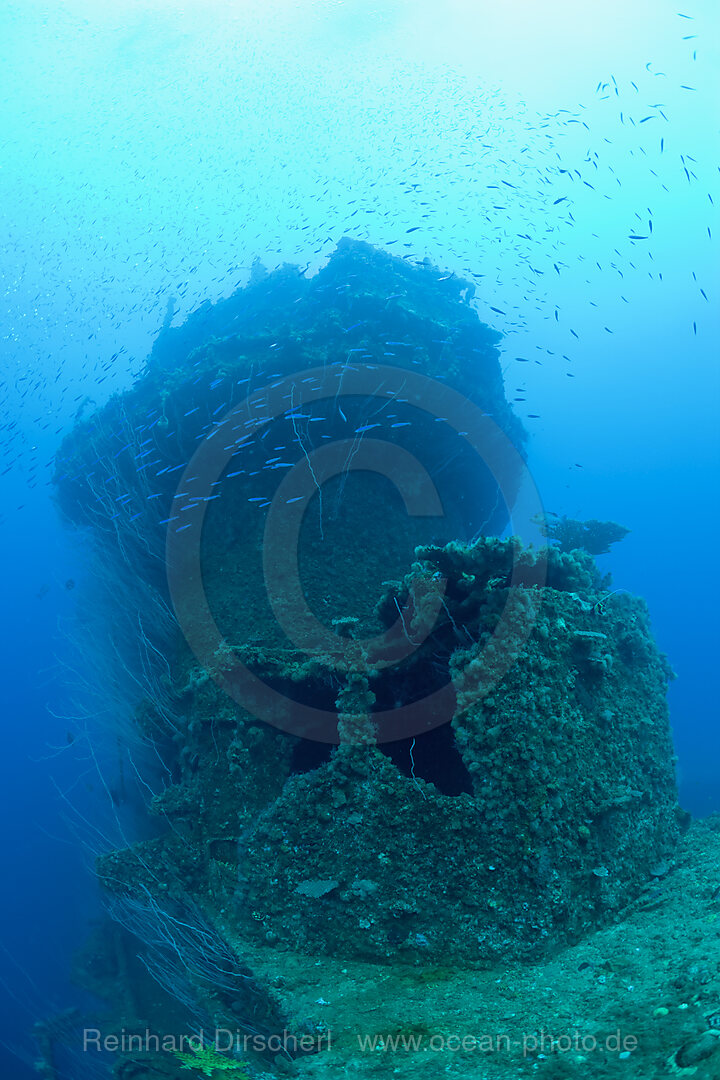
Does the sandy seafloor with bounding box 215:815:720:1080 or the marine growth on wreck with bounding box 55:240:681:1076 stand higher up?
the marine growth on wreck with bounding box 55:240:681:1076

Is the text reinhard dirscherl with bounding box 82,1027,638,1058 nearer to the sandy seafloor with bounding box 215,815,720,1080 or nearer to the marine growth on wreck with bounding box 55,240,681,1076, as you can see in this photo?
the sandy seafloor with bounding box 215,815,720,1080

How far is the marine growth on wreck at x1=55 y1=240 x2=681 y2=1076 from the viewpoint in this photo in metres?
4.42

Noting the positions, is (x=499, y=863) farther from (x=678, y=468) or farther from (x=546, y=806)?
(x=678, y=468)

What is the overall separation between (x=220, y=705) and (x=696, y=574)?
2595 inches

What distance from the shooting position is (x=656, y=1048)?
2.32 m

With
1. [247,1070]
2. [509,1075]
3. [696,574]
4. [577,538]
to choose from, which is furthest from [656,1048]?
[696,574]

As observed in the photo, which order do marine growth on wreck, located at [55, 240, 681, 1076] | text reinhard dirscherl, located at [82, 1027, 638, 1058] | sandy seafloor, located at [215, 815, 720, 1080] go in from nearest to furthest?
1. sandy seafloor, located at [215, 815, 720, 1080]
2. text reinhard dirscherl, located at [82, 1027, 638, 1058]
3. marine growth on wreck, located at [55, 240, 681, 1076]
